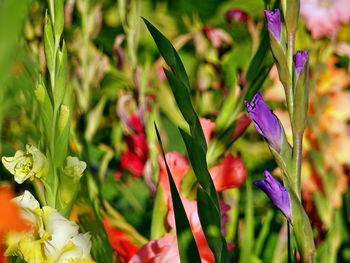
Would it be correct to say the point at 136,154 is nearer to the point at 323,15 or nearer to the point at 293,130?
the point at 293,130

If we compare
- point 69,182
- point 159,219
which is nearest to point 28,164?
point 69,182

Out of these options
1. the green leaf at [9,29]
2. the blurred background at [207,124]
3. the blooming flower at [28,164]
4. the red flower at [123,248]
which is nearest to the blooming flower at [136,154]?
the blurred background at [207,124]

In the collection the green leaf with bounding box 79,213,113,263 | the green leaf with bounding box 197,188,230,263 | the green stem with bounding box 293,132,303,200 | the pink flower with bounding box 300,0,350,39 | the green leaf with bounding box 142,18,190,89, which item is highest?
the green leaf with bounding box 142,18,190,89

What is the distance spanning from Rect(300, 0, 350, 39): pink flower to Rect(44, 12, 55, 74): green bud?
76 centimetres

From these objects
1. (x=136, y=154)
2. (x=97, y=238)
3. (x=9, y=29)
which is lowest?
(x=136, y=154)

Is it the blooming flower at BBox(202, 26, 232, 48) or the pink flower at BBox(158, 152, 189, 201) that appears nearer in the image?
the pink flower at BBox(158, 152, 189, 201)

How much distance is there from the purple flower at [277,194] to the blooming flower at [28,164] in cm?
8

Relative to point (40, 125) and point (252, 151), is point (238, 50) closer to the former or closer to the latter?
point (252, 151)

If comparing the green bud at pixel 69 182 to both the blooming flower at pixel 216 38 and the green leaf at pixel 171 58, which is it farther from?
the blooming flower at pixel 216 38

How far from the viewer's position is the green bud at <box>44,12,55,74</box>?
241mm

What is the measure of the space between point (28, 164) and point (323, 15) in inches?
35.2

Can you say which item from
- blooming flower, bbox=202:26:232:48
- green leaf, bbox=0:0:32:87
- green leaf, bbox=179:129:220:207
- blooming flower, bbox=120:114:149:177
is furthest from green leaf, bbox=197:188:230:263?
blooming flower, bbox=202:26:232:48

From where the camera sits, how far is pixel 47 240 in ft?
0.85

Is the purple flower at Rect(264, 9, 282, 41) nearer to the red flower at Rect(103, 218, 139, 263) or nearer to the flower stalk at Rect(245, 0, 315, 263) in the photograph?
the flower stalk at Rect(245, 0, 315, 263)
